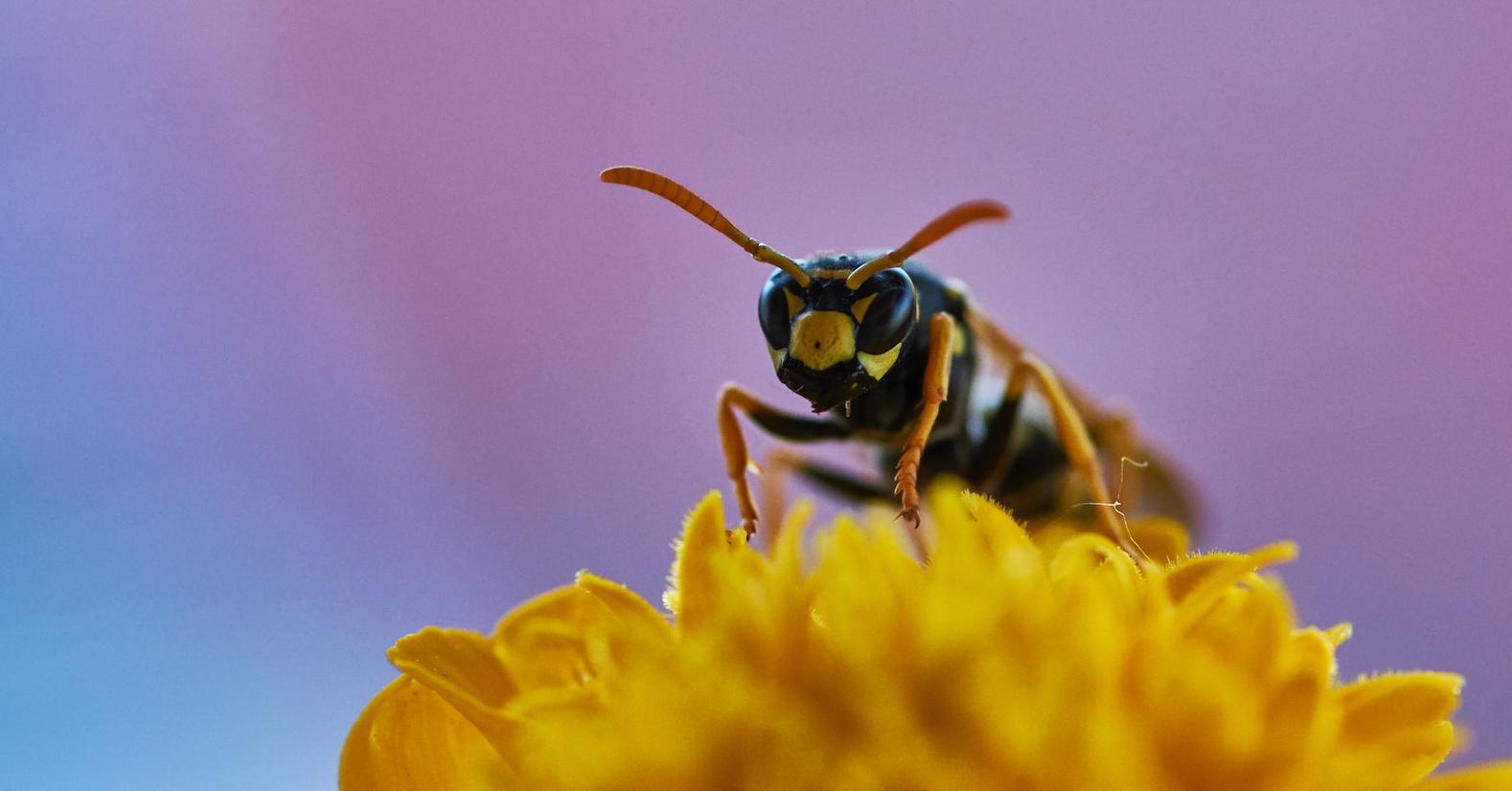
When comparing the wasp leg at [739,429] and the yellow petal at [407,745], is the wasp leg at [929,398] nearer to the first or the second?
the wasp leg at [739,429]

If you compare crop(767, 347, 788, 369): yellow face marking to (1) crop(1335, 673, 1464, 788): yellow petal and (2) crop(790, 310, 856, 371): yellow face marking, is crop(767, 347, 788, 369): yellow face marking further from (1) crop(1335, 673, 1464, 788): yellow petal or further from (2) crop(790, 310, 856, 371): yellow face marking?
(1) crop(1335, 673, 1464, 788): yellow petal

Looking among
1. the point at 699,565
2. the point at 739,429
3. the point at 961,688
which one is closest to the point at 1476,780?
the point at 961,688

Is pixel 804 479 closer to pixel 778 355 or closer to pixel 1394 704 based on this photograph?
pixel 778 355

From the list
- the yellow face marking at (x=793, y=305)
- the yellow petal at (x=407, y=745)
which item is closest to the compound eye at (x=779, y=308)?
the yellow face marking at (x=793, y=305)

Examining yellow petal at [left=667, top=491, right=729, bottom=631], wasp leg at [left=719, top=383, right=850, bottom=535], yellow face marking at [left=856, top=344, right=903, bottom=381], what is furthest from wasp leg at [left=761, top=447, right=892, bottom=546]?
yellow petal at [left=667, top=491, right=729, bottom=631]

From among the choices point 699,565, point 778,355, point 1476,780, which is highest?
point 778,355

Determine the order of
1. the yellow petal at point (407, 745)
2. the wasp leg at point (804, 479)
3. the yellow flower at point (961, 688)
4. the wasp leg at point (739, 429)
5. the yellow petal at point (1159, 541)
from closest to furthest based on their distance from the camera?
1. the yellow flower at point (961, 688)
2. the yellow petal at point (407, 745)
3. the yellow petal at point (1159, 541)
4. the wasp leg at point (739, 429)
5. the wasp leg at point (804, 479)

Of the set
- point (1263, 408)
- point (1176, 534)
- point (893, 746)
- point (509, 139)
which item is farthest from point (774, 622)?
point (1263, 408)
